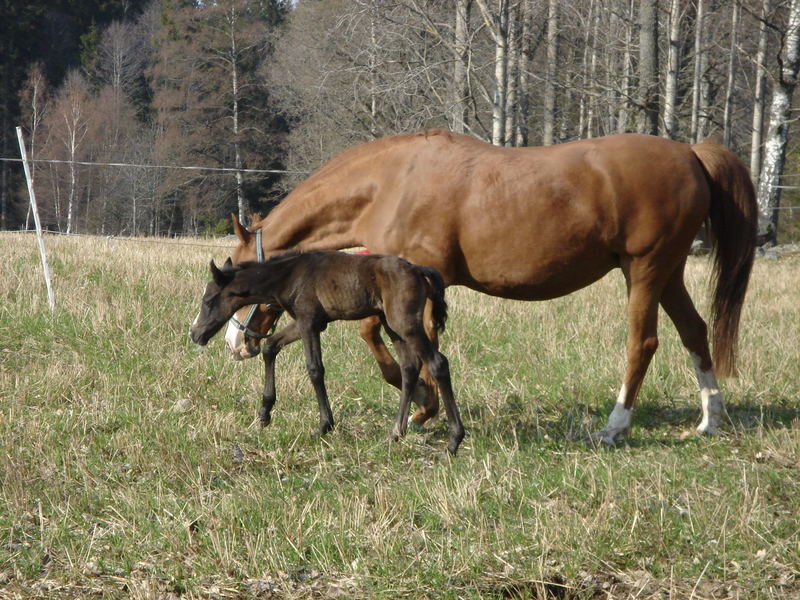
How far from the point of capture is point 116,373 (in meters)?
6.82

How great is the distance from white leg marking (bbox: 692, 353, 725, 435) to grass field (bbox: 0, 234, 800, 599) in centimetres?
15

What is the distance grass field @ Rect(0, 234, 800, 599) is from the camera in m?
3.61

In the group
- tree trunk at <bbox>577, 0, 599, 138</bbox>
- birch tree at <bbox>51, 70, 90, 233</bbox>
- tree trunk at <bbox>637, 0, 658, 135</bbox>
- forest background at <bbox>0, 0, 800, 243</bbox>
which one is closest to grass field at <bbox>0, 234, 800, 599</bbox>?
tree trunk at <bbox>637, 0, 658, 135</bbox>

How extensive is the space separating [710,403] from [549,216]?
164cm

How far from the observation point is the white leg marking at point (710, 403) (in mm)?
5903

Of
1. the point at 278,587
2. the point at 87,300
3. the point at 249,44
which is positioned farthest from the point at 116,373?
the point at 249,44

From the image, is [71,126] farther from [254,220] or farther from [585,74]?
[254,220]

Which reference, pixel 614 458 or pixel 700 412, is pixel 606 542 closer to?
pixel 614 458

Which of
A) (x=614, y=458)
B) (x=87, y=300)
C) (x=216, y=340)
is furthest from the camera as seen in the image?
(x=87, y=300)

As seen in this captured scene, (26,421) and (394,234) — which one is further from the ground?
(394,234)

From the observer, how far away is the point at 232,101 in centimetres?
3906

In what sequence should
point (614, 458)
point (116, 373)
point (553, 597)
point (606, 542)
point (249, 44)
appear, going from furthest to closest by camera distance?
1. point (249, 44)
2. point (116, 373)
3. point (614, 458)
4. point (606, 542)
5. point (553, 597)

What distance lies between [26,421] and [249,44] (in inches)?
1417

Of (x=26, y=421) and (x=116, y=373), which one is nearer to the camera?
(x=26, y=421)
